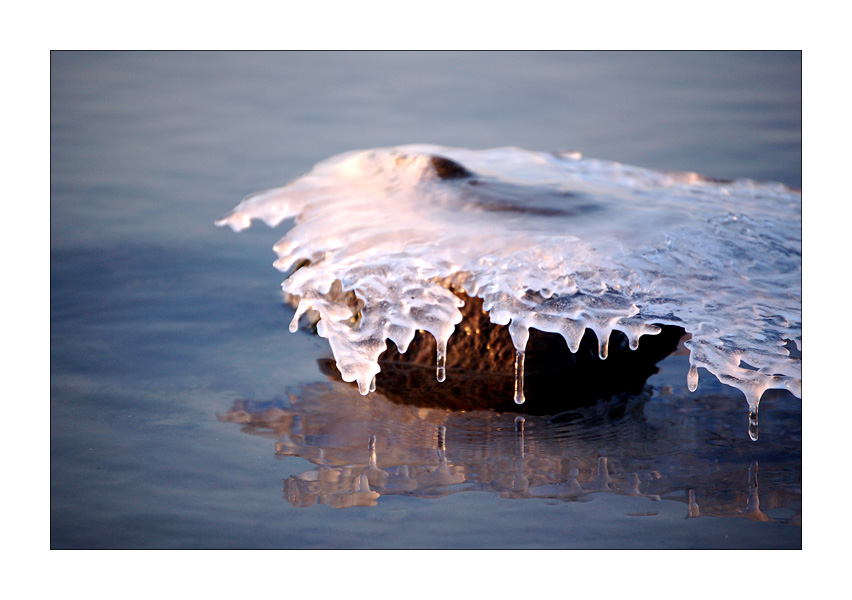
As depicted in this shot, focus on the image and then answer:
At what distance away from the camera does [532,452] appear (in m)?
2.49

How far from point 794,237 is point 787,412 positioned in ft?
2.94

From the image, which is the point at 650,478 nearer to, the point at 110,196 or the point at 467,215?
the point at 467,215

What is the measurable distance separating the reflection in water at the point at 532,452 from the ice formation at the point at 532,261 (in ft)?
0.47

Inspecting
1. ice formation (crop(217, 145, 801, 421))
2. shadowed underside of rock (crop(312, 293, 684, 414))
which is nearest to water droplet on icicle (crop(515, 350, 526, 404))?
ice formation (crop(217, 145, 801, 421))

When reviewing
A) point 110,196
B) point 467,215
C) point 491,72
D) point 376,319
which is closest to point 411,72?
point 491,72

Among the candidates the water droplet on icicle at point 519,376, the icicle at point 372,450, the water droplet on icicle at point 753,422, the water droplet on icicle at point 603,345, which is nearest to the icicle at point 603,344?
the water droplet on icicle at point 603,345

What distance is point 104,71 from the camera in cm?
553

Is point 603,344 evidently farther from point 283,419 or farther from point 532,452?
point 283,419

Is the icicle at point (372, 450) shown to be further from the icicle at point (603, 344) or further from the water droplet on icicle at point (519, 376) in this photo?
the icicle at point (603, 344)

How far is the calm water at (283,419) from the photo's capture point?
2.18 metres

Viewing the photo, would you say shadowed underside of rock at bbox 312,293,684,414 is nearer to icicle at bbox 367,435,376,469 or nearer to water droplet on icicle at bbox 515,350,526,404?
water droplet on icicle at bbox 515,350,526,404

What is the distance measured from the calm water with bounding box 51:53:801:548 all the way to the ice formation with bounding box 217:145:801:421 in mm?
206

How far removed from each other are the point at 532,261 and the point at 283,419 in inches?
36.9

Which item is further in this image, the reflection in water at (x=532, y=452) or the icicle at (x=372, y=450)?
the icicle at (x=372, y=450)
